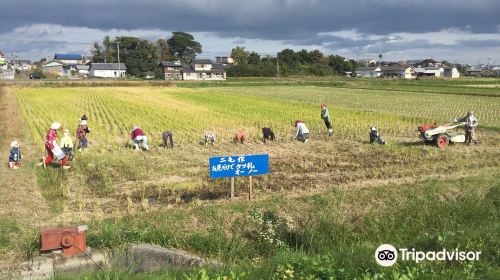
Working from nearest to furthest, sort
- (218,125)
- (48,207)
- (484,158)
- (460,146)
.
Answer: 1. (48,207)
2. (484,158)
3. (460,146)
4. (218,125)

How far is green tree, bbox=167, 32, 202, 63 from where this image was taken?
113125 millimetres

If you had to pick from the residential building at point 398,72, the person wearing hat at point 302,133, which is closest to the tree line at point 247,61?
the residential building at point 398,72

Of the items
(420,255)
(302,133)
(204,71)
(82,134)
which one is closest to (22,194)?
(82,134)

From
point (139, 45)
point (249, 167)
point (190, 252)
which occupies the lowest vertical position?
point (190, 252)

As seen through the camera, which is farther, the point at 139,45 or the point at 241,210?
the point at 139,45

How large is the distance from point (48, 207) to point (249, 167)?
12.2 ft

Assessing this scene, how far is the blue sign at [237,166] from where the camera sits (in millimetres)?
7711

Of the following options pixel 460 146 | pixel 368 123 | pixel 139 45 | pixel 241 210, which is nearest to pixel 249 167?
pixel 241 210

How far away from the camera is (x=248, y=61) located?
91.5 m

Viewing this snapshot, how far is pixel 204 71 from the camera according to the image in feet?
270

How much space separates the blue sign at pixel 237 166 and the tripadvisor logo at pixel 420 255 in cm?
341

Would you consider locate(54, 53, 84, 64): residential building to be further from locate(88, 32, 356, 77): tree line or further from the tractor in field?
the tractor in field

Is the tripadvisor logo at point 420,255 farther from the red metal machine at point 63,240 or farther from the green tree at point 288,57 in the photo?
the green tree at point 288,57

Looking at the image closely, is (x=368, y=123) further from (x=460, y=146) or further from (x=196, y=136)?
(x=196, y=136)
